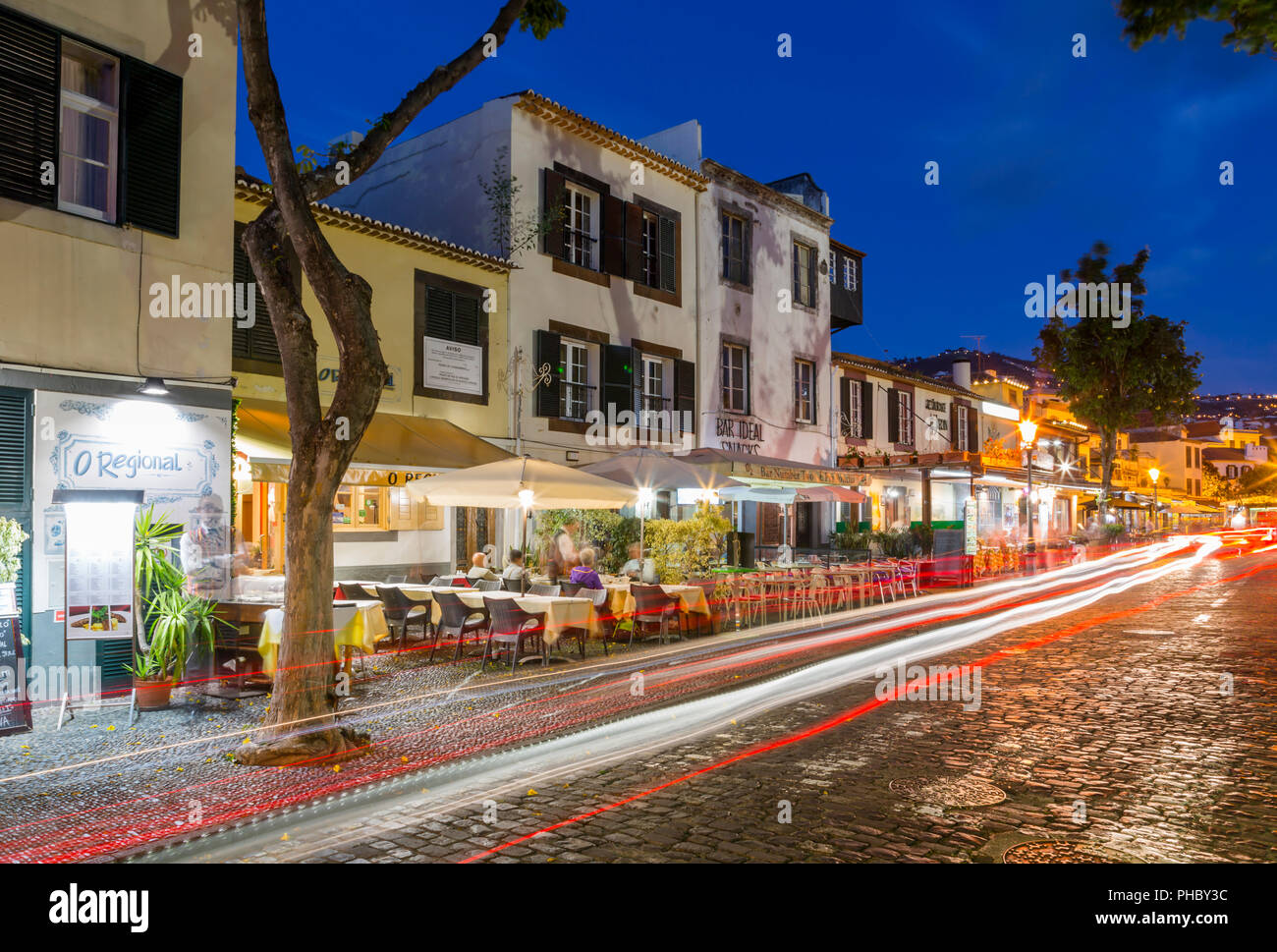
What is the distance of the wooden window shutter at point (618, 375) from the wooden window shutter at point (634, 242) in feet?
6.15

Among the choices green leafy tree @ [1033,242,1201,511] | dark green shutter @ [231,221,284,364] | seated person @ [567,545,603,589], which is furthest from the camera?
green leafy tree @ [1033,242,1201,511]

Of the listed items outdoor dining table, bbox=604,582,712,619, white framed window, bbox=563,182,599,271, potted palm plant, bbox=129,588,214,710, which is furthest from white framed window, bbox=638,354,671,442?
potted palm plant, bbox=129,588,214,710

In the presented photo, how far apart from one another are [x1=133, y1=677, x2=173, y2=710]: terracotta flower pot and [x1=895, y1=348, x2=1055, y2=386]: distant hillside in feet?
136

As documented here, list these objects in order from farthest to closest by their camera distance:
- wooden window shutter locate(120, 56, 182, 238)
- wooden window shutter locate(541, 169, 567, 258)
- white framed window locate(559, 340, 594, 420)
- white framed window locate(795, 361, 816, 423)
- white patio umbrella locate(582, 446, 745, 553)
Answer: white framed window locate(795, 361, 816, 423), white framed window locate(559, 340, 594, 420), wooden window shutter locate(541, 169, 567, 258), white patio umbrella locate(582, 446, 745, 553), wooden window shutter locate(120, 56, 182, 238)

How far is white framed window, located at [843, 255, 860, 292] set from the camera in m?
30.2

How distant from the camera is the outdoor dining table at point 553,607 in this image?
11117mm

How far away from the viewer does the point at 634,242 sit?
70.6ft

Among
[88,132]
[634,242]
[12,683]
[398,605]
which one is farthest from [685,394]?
[12,683]

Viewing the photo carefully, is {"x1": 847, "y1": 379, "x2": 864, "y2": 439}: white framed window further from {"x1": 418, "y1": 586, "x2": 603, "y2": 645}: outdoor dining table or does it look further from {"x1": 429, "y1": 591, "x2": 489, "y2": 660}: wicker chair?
{"x1": 429, "y1": 591, "x2": 489, "y2": 660}: wicker chair

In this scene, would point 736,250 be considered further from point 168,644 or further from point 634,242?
point 168,644

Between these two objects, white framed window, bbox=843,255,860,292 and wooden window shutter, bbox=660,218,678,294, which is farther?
white framed window, bbox=843,255,860,292
